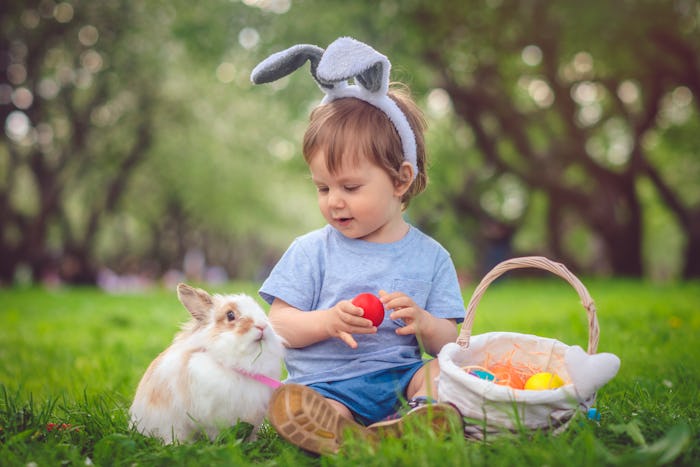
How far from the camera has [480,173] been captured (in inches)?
634

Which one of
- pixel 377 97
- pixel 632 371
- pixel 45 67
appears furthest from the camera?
pixel 45 67

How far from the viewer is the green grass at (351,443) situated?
205 cm

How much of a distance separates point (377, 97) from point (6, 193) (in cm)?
1795

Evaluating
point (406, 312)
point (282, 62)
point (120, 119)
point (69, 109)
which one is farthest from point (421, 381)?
point (120, 119)

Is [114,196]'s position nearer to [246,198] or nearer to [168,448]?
[246,198]

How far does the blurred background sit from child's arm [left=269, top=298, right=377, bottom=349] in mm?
6767

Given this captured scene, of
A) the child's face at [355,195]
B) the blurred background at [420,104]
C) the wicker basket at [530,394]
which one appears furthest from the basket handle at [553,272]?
the blurred background at [420,104]

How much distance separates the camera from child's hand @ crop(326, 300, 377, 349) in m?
2.47

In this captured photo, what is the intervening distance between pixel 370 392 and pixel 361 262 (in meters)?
0.59

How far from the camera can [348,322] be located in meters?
2.50

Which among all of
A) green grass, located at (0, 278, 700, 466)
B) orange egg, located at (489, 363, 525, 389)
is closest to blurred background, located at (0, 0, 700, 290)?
green grass, located at (0, 278, 700, 466)

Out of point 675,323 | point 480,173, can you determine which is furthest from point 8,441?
point 480,173

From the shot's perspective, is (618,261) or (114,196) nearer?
(618,261)

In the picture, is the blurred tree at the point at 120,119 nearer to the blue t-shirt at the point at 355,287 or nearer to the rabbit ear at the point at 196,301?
the blue t-shirt at the point at 355,287
